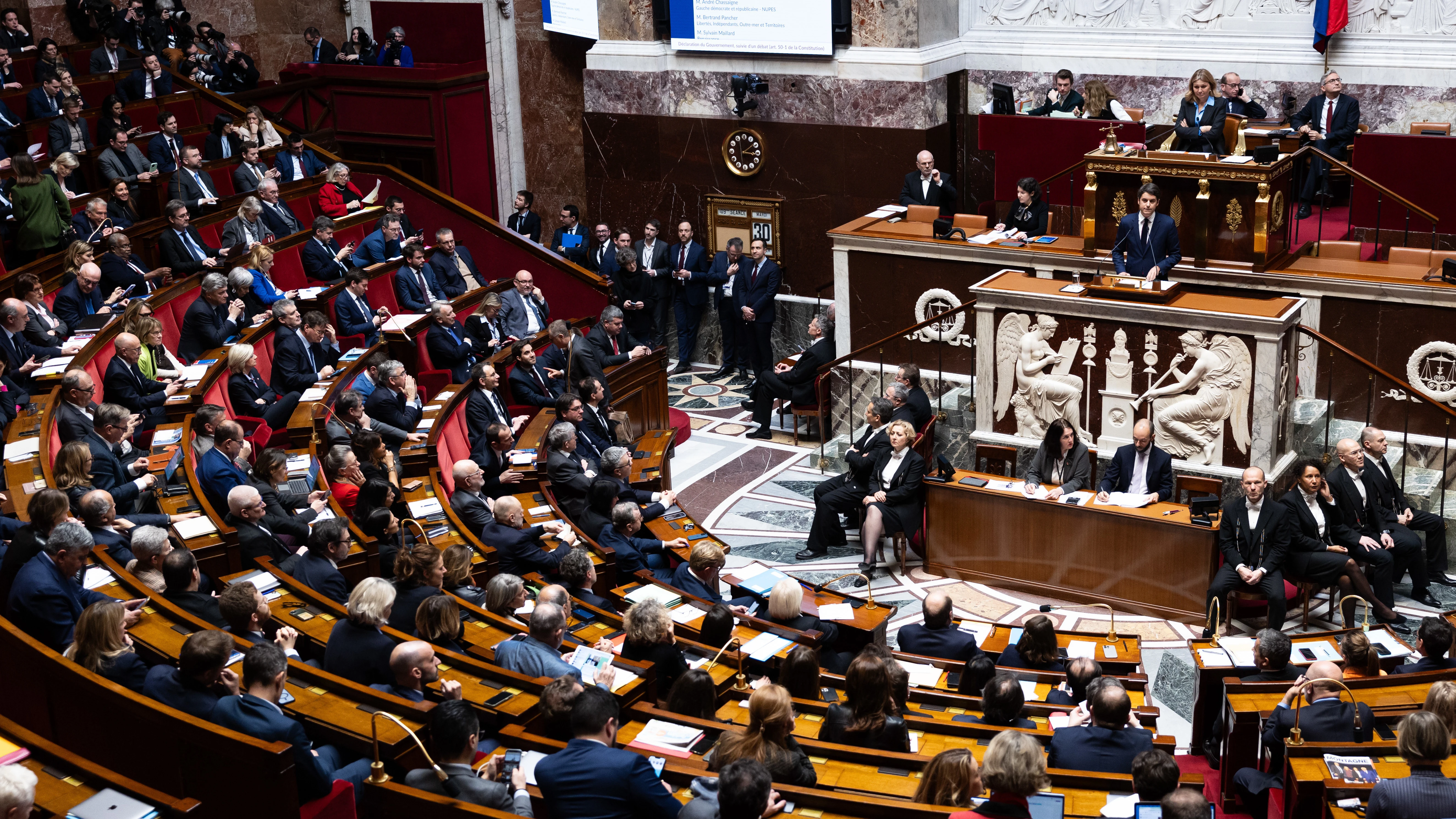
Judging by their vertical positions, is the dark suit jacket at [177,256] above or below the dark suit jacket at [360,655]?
above

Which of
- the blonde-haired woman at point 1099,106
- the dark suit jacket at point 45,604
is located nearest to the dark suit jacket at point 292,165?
the blonde-haired woman at point 1099,106

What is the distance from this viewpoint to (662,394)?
11.6 metres

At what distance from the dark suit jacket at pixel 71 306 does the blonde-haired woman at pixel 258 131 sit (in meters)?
3.99

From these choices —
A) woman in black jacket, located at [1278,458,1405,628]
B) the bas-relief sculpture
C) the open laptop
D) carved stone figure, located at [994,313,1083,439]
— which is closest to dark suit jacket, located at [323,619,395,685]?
the open laptop

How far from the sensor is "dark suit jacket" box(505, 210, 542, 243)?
13.8 m

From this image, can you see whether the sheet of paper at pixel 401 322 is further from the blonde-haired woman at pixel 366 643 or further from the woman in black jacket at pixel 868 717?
the woman in black jacket at pixel 868 717

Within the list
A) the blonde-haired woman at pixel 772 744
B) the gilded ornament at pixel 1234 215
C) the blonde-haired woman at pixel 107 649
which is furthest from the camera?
the gilded ornament at pixel 1234 215

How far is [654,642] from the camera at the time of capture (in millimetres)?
5746

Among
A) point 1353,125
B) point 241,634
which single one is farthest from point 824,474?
point 241,634

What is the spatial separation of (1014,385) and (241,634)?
19.8 ft

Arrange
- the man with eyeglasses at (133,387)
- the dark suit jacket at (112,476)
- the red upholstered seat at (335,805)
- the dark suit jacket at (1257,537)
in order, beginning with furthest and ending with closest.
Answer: the man with eyeglasses at (133,387)
the dark suit jacket at (1257,537)
the dark suit jacket at (112,476)
the red upholstered seat at (335,805)

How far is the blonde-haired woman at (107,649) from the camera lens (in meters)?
4.89

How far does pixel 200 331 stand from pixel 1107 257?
22.1 feet

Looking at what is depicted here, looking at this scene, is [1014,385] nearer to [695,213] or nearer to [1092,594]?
[1092,594]
